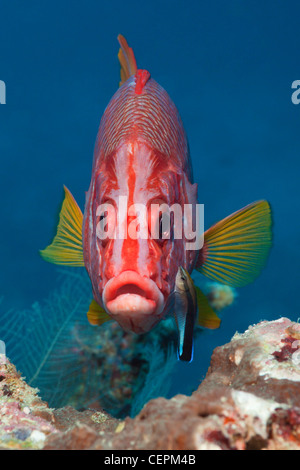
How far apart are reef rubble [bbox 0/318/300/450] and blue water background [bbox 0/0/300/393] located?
14220 mm

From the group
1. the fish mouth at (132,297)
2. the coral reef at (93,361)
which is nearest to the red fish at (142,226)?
the fish mouth at (132,297)

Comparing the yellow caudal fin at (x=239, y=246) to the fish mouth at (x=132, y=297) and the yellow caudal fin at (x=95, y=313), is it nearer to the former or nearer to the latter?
the yellow caudal fin at (x=95, y=313)

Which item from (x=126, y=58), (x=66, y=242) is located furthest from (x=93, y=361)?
(x=126, y=58)


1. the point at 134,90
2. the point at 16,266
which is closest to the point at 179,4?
the point at 16,266

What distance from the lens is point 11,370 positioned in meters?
2.55

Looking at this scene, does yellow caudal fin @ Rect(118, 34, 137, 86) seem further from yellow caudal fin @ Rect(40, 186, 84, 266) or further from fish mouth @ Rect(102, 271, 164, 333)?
fish mouth @ Rect(102, 271, 164, 333)

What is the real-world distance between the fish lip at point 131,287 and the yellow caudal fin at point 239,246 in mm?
1567

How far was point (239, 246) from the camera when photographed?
12.6 feet

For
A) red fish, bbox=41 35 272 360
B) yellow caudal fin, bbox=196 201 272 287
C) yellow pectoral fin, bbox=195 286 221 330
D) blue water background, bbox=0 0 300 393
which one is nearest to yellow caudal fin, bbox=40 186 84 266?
red fish, bbox=41 35 272 360

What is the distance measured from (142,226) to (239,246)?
176cm

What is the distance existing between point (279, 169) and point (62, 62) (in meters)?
17.9

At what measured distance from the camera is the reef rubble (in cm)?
129

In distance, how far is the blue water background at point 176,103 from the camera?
1873cm

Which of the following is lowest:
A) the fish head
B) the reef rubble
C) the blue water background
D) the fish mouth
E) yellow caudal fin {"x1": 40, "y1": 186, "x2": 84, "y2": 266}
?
the reef rubble
